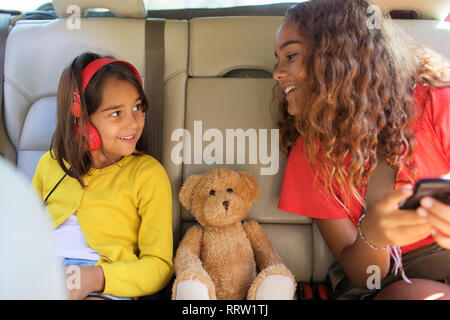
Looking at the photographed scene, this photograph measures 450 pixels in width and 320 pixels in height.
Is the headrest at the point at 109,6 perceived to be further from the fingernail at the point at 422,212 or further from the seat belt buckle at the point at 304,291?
the fingernail at the point at 422,212

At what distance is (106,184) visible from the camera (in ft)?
4.82

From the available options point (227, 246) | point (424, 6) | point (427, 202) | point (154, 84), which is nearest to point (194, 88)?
point (154, 84)

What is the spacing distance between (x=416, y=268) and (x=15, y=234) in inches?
46.8

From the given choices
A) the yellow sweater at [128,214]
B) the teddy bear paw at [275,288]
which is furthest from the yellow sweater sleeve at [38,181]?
the teddy bear paw at [275,288]

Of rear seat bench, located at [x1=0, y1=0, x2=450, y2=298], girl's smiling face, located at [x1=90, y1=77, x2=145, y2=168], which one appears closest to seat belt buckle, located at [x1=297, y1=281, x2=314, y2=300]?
rear seat bench, located at [x1=0, y1=0, x2=450, y2=298]

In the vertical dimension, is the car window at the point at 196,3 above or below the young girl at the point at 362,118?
above

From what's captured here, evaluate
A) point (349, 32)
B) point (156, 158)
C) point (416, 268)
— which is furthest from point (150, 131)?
point (416, 268)

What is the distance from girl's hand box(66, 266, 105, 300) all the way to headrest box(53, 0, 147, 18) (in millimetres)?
1092

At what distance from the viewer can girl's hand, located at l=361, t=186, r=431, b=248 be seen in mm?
946

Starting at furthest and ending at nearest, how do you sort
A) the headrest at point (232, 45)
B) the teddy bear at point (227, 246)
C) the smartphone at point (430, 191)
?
the headrest at point (232, 45)
the teddy bear at point (227, 246)
the smartphone at point (430, 191)

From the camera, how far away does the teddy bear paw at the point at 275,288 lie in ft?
4.03

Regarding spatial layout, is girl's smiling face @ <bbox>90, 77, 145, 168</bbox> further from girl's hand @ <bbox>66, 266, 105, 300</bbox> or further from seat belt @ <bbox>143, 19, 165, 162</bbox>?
girl's hand @ <bbox>66, 266, 105, 300</bbox>
